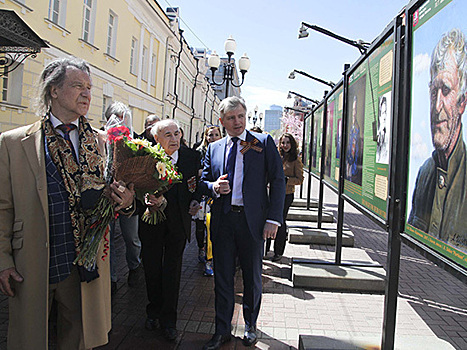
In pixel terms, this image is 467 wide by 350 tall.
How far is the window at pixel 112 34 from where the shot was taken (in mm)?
16219

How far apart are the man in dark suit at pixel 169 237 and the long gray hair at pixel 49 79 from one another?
114 cm

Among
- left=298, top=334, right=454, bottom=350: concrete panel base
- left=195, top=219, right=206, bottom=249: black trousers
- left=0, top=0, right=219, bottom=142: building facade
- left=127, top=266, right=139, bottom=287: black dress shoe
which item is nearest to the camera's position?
left=298, top=334, right=454, bottom=350: concrete panel base

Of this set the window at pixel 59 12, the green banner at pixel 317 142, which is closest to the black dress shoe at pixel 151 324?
the green banner at pixel 317 142

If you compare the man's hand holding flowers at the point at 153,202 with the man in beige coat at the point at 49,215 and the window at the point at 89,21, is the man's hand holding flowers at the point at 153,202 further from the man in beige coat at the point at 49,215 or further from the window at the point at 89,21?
the window at the point at 89,21

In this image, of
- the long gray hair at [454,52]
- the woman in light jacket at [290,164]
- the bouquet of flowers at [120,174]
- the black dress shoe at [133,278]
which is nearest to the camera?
the long gray hair at [454,52]

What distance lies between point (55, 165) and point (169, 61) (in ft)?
81.9

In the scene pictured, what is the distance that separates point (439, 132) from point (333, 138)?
12.7 ft

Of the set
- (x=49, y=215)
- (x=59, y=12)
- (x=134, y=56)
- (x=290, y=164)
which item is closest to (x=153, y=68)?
(x=134, y=56)

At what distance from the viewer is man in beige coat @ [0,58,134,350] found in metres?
2.19

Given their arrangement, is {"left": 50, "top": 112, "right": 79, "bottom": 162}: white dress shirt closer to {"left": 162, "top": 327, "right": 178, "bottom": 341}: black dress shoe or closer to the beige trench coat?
the beige trench coat

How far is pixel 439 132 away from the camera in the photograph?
6.77 ft

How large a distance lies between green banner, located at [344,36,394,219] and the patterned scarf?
2.13 m

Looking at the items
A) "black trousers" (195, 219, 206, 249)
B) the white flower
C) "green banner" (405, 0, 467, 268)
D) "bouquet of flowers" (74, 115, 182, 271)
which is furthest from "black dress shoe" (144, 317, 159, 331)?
"green banner" (405, 0, 467, 268)

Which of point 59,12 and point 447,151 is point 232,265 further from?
point 59,12
